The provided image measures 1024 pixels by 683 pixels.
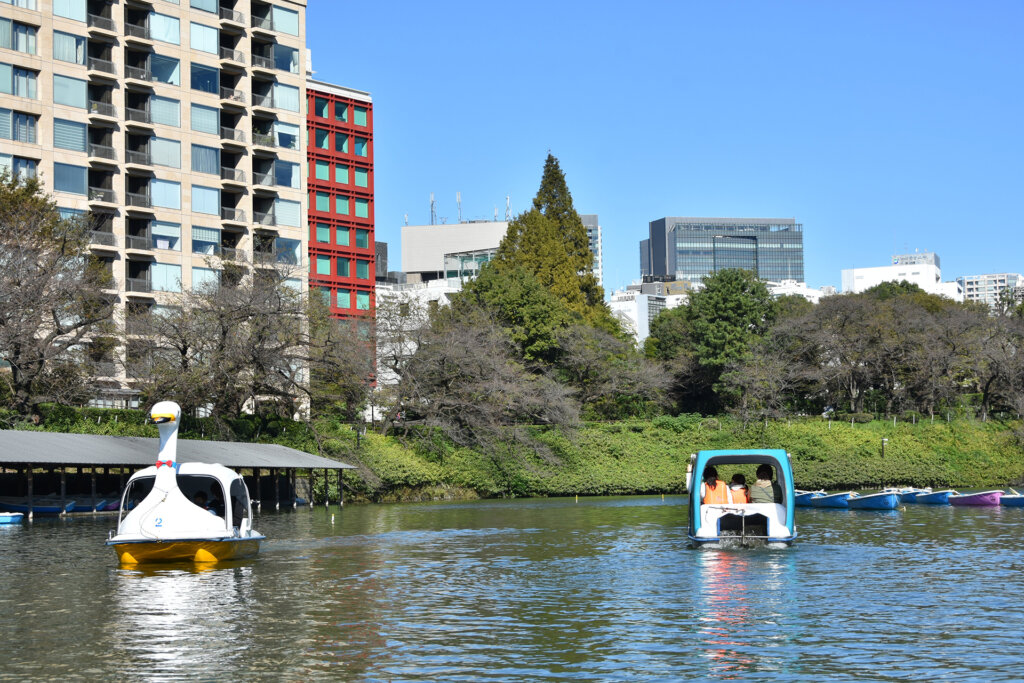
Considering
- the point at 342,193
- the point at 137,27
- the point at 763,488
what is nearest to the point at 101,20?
the point at 137,27

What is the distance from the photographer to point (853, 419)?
293 feet

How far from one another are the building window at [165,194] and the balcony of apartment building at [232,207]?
12.3ft

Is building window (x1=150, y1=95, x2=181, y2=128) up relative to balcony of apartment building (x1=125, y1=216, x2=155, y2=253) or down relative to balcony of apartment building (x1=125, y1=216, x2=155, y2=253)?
up

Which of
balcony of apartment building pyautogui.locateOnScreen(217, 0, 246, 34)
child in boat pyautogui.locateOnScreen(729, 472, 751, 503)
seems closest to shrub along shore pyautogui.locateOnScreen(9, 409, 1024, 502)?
balcony of apartment building pyautogui.locateOnScreen(217, 0, 246, 34)

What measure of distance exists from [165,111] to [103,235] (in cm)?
1033

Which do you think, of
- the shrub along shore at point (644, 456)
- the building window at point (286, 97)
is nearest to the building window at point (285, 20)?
the building window at point (286, 97)

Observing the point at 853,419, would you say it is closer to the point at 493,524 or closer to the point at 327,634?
the point at 493,524

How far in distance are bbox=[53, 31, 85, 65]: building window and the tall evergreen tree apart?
1309 inches

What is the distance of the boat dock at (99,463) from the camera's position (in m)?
44.8

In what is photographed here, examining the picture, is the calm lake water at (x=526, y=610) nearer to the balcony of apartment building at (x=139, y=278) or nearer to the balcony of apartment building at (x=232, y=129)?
the balcony of apartment building at (x=139, y=278)

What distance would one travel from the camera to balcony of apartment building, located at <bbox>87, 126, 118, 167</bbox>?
250 ft

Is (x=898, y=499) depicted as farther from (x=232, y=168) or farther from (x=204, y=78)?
(x=204, y=78)

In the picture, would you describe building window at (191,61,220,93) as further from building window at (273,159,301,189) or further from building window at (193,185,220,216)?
building window at (273,159,301,189)

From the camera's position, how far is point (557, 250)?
3725 inches
